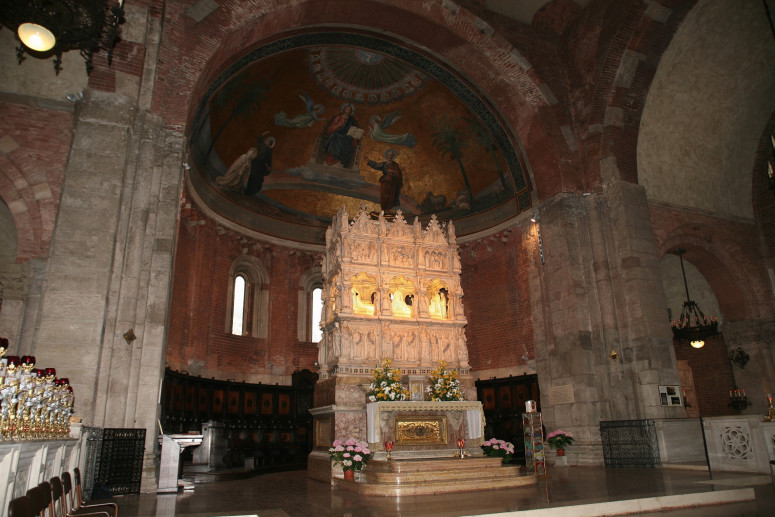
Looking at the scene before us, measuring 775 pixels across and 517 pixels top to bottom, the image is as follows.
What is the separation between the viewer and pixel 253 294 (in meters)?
20.0

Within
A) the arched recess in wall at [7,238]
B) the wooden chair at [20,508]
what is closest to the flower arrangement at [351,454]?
the wooden chair at [20,508]

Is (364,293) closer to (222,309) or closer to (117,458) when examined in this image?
(117,458)

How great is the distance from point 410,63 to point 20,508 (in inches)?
650

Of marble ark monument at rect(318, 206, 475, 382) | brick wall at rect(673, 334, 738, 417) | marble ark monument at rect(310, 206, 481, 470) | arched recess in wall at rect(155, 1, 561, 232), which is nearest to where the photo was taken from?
marble ark monument at rect(310, 206, 481, 470)

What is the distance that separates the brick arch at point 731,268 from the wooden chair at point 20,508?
17234mm

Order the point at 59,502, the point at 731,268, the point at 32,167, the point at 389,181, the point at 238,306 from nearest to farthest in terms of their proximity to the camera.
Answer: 1. the point at 59,502
2. the point at 32,167
3. the point at 731,268
4. the point at 238,306
5. the point at 389,181

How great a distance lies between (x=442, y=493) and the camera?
8469 millimetres

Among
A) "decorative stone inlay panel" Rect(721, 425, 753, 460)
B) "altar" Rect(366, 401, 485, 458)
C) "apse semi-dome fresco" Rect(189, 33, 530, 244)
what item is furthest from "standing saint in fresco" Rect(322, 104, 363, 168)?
"decorative stone inlay panel" Rect(721, 425, 753, 460)

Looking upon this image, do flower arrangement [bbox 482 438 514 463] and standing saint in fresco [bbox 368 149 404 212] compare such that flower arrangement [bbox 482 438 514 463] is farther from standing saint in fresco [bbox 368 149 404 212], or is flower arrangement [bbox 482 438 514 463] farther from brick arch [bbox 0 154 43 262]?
standing saint in fresco [bbox 368 149 404 212]

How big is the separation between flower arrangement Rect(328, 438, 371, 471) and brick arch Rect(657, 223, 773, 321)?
11.9 metres

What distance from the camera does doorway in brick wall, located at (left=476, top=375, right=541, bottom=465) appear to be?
1731cm

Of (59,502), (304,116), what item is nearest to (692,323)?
(304,116)

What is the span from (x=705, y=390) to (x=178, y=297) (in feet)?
58.8

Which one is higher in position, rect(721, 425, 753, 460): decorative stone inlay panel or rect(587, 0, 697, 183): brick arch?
rect(587, 0, 697, 183): brick arch
